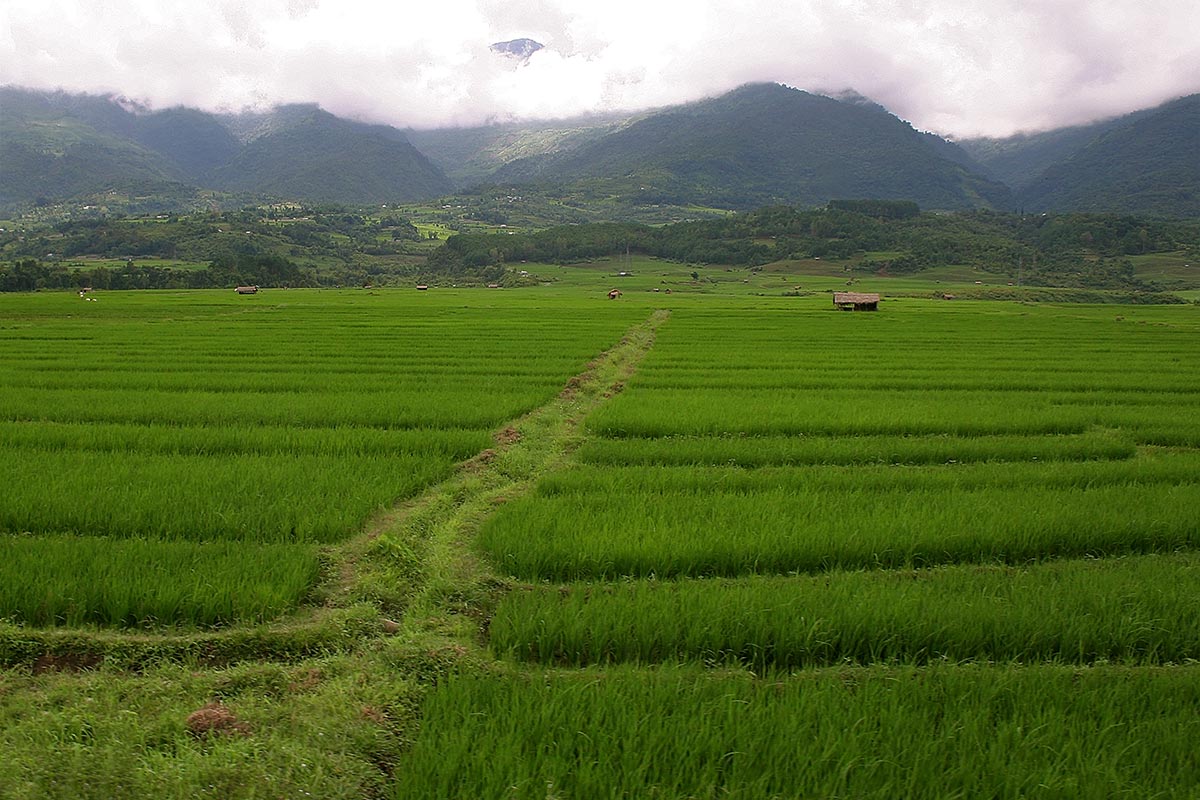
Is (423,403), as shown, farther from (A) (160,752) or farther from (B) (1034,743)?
(B) (1034,743)

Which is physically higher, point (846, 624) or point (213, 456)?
point (213, 456)

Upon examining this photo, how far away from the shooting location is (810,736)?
330 centimetres

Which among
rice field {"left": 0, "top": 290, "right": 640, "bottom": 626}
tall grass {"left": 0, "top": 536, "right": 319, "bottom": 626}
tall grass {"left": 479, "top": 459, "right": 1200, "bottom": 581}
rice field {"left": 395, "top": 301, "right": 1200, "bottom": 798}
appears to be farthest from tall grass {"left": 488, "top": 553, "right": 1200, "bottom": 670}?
rice field {"left": 0, "top": 290, "right": 640, "bottom": 626}

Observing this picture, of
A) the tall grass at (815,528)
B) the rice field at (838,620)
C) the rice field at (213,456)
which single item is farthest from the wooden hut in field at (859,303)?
the tall grass at (815,528)

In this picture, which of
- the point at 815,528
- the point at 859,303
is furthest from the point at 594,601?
the point at 859,303

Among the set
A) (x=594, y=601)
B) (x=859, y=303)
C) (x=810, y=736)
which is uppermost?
(x=859, y=303)

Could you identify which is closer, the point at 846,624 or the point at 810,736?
the point at 810,736

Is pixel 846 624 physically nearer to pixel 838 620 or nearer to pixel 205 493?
pixel 838 620

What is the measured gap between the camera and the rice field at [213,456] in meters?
4.79

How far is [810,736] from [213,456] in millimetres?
7978

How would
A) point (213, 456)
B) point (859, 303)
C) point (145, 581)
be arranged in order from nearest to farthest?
point (145, 581) < point (213, 456) < point (859, 303)

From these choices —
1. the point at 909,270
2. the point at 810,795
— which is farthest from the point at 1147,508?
the point at 909,270

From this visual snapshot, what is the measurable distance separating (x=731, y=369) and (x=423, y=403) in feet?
30.5

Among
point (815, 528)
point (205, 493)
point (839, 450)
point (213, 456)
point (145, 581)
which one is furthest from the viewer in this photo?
point (839, 450)
